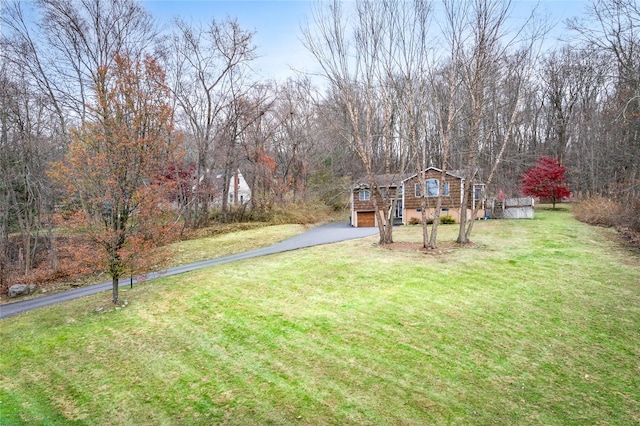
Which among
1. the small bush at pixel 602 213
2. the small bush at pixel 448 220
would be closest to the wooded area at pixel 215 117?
the small bush at pixel 602 213

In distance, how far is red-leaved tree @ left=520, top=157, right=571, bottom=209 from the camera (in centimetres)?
2848

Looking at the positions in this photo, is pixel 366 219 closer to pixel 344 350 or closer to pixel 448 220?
pixel 448 220

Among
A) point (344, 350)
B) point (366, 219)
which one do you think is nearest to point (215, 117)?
point (366, 219)

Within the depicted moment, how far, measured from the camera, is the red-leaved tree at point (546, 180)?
2848 centimetres

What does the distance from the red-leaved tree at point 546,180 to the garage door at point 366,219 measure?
1378 cm

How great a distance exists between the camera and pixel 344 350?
6367mm

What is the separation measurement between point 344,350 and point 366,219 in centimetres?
2221

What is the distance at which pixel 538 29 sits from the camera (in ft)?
41.8

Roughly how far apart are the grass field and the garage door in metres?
17.0

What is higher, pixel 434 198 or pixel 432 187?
pixel 432 187

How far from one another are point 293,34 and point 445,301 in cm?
1219

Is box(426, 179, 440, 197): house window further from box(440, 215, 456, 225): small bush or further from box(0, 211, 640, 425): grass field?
box(0, 211, 640, 425): grass field

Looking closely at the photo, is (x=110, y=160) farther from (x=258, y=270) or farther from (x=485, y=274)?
(x=485, y=274)

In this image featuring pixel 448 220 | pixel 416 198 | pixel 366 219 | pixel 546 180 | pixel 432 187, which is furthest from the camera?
pixel 546 180
